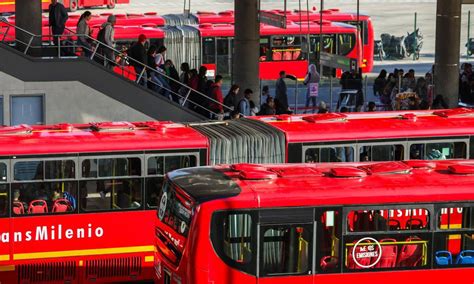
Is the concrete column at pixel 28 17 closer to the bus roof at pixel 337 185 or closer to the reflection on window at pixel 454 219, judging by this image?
the bus roof at pixel 337 185

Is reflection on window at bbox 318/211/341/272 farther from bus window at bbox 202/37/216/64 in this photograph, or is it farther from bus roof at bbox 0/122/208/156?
bus window at bbox 202/37/216/64

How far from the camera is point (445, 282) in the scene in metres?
17.0

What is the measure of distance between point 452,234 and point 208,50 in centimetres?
2956

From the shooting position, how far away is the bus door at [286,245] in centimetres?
1644

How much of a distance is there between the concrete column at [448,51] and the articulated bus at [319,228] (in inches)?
642

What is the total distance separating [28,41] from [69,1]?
121 feet

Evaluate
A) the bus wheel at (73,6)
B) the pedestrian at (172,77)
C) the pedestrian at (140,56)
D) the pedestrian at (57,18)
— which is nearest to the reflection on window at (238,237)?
the pedestrian at (140,56)

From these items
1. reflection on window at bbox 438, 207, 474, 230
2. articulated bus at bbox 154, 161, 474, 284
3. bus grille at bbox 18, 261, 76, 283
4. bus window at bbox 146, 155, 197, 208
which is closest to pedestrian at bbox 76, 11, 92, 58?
bus window at bbox 146, 155, 197, 208

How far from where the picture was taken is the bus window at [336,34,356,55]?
47406 millimetres

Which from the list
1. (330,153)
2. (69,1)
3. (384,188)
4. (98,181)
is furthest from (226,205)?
(69,1)

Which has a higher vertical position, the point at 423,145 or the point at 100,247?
the point at 423,145

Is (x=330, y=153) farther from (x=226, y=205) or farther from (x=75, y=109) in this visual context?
(x=75, y=109)

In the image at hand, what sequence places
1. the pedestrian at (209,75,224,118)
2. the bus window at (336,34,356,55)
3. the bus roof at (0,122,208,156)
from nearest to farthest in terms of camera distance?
1. the bus roof at (0,122,208,156)
2. the pedestrian at (209,75,224,118)
3. the bus window at (336,34,356,55)

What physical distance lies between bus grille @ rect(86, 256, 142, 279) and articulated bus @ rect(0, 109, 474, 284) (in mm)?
16
